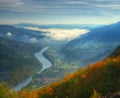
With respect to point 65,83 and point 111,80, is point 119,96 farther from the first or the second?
point 65,83

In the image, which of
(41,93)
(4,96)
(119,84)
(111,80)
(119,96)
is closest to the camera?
(119,96)

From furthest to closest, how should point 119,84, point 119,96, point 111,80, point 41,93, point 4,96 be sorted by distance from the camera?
1. point 41,93
2. point 111,80
3. point 119,84
4. point 4,96
5. point 119,96

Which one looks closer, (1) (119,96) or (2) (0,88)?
(1) (119,96)

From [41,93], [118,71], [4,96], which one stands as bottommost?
[41,93]

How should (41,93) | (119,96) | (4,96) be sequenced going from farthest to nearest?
(41,93) → (4,96) → (119,96)

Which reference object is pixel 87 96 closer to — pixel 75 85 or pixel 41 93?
pixel 75 85

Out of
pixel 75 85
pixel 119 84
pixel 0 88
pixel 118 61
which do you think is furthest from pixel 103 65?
pixel 0 88

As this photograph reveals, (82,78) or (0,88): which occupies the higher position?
(0,88)

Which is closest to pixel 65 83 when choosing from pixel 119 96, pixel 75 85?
pixel 75 85

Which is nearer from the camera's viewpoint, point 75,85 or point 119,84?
point 119,84
